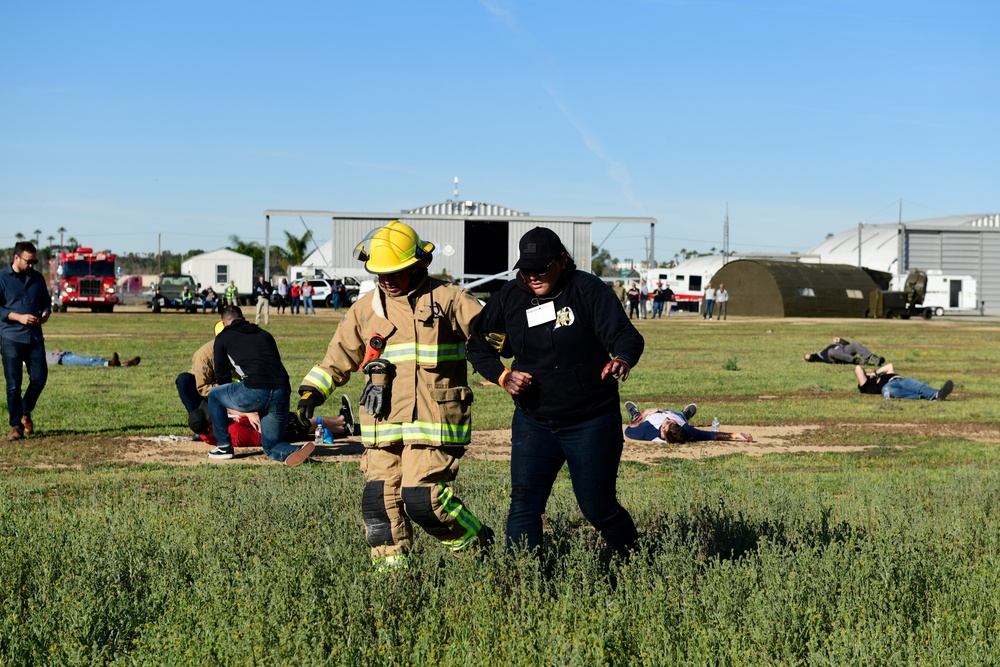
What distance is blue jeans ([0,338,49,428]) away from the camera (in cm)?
1140

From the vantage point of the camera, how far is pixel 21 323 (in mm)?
11234

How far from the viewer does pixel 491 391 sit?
671 inches

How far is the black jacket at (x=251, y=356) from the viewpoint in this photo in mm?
10180

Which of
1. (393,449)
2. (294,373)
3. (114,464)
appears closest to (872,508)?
(393,449)

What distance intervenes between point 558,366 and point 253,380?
5317mm

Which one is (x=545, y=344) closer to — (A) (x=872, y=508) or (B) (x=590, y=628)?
(B) (x=590, y=628)

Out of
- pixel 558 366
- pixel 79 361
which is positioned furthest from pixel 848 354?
pixel 558 366

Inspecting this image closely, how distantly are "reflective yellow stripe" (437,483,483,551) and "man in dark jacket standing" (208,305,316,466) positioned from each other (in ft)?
14.8

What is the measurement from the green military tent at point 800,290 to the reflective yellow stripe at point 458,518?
168ft

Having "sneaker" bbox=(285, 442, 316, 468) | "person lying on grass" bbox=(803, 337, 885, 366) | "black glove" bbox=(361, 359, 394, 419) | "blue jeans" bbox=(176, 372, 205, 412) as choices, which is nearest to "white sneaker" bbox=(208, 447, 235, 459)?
"blue jeans" bbox=(176, 372, 205, 412)

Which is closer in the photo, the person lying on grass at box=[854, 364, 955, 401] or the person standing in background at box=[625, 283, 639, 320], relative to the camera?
the person lying on grass at box=[854, 364, 955, 401]

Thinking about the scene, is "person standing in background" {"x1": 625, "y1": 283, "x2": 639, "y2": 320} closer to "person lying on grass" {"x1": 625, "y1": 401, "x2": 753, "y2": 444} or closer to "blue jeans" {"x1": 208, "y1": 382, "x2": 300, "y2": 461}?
"person lying on grass" {"x1": 625, "y1": 401, "x2": 753, "y2": 444}

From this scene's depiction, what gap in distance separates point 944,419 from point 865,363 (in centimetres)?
653

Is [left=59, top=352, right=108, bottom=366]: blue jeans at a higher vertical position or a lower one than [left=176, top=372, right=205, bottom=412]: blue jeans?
lower
